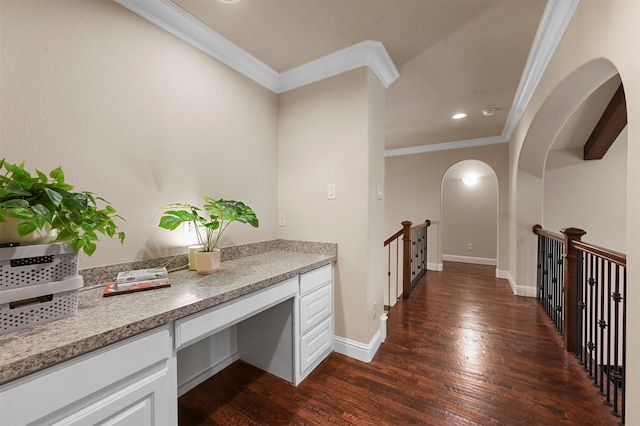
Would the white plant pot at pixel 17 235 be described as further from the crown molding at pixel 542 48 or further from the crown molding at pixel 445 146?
the crown molding at pixel 445 146

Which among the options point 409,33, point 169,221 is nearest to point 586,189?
point 409,33

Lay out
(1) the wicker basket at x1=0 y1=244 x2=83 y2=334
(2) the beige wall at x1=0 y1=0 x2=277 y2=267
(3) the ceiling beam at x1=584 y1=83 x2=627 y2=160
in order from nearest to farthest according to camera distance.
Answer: (1) the wicker basket at x1=0 y1=244 x2=83 y2=334 < (2) the beige wall at x1=0 y1=0 x2=277 y2=267 < (3) the ceiling beam at x1=584 y1=83 x2=627 y2=160

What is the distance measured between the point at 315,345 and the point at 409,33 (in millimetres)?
2317

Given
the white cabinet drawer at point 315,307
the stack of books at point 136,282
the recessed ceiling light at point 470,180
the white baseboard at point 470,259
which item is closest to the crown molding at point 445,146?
the recessed ceiling light at point 470,180

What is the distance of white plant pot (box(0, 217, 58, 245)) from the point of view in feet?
2.60

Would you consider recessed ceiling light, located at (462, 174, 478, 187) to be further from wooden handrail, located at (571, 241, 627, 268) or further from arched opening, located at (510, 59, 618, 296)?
wooden handrail, located at (571, 241, 627, 268)

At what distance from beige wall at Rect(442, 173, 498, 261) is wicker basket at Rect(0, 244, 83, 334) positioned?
22.4 ft

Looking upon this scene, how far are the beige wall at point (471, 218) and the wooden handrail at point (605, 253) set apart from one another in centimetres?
408

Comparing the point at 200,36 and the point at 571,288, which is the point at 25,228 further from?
the point at 571,288

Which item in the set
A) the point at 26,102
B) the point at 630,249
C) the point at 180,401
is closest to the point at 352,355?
the point at 180,401

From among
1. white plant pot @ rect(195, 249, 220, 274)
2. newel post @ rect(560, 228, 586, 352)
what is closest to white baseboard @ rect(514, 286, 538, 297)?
newel post @ rect(560, 228, 586, 352)

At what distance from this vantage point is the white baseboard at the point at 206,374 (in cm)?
165

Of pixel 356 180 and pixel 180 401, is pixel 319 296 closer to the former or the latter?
pixel 356 180

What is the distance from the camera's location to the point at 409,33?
1776 millimetres
